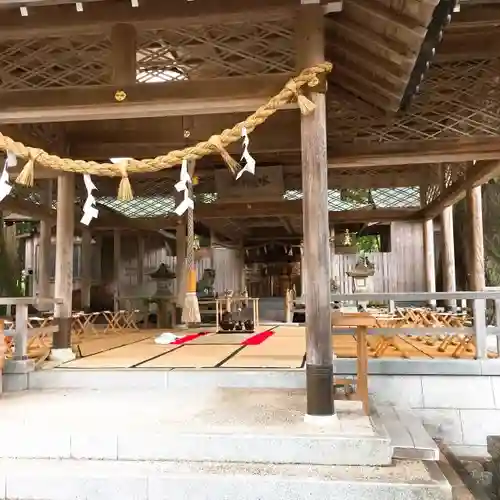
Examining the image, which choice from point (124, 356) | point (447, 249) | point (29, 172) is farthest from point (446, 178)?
point (29, 172)

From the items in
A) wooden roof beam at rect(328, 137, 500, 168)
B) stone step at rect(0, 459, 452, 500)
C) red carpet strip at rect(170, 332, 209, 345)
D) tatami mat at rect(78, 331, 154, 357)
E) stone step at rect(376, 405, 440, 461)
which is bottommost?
stone step at rect(0, 459, 452, 500)

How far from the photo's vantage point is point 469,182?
7.53 m

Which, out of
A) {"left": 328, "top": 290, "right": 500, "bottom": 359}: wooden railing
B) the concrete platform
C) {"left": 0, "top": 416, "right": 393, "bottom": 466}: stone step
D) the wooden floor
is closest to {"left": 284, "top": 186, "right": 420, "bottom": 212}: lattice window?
the wooden floor

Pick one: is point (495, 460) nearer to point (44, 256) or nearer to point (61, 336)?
point (61, 336)

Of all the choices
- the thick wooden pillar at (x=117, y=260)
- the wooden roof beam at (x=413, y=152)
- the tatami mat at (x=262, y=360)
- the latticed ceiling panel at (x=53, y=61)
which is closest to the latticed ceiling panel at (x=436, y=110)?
the wooden roof beam at (x=413, y=152)

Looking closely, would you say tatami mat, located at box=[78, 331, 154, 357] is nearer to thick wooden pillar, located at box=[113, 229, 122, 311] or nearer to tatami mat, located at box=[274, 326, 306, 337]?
tatami mat, located at box=[274, 326, 306, 337]

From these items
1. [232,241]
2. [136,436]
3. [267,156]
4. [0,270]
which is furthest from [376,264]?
[136,436]

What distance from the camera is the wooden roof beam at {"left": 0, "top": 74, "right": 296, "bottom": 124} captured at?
13.0ft

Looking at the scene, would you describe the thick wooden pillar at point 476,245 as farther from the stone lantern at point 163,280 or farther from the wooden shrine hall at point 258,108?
the stone lantern at point 163,280

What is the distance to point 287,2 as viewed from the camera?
397 centimetres

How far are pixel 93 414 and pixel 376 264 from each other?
1082cm

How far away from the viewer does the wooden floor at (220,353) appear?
17.6ft

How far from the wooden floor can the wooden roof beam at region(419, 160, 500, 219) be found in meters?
2.49

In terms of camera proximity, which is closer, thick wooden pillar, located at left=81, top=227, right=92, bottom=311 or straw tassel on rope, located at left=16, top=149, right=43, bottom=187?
straw tassel on rope, located at left=16, top=149, right=43, bottom=187
